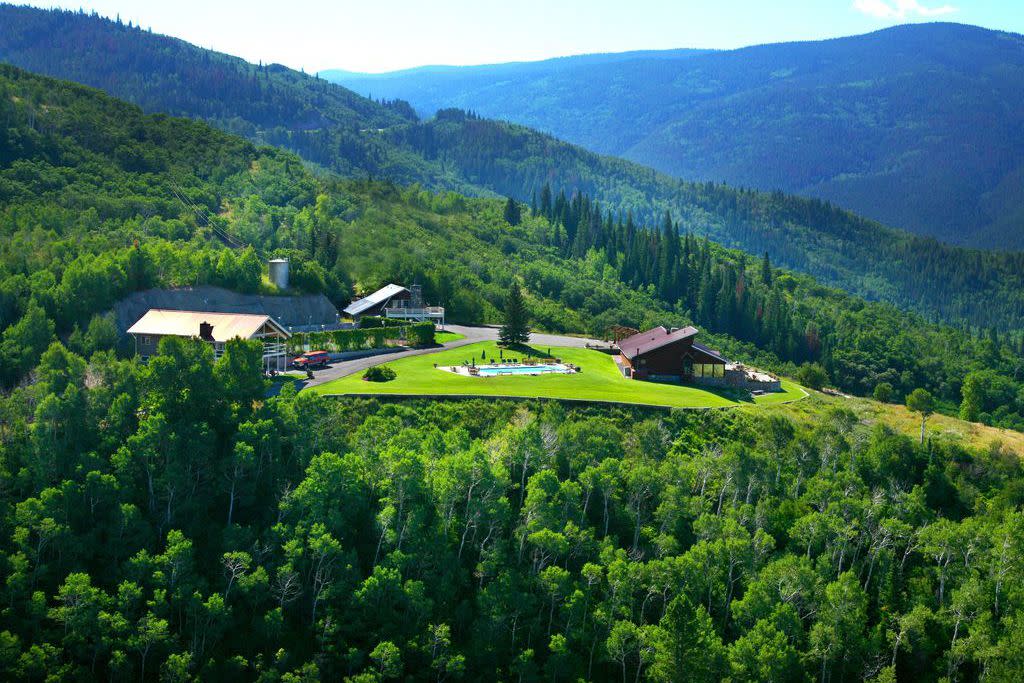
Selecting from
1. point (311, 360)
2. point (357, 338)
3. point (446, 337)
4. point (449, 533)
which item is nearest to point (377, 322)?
point (446, 337)

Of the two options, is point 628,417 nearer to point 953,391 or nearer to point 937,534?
point 937,534

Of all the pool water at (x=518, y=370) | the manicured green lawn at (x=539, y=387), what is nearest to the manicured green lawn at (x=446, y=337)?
the manicured green lawn at (x=539, y=387)

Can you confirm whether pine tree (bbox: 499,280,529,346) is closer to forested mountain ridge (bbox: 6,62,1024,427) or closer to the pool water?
the pool water

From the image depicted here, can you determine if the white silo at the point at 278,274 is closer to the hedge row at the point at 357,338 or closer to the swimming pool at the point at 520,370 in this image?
the hedge row at the point at 357,338

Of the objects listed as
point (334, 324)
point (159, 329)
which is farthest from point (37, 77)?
point (159, 329)

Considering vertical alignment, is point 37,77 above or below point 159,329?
above
